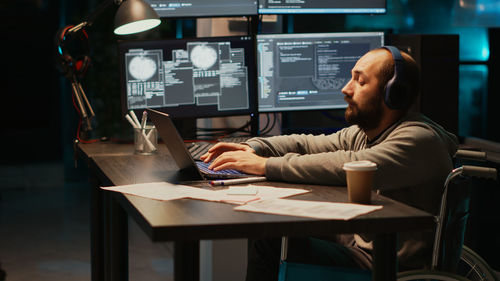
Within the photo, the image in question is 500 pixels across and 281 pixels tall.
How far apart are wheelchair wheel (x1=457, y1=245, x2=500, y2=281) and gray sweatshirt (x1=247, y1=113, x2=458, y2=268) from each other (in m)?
0.28

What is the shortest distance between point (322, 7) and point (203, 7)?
56 cm

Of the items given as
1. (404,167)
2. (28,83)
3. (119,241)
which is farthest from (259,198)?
(28,83)

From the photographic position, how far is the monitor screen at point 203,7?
9.65ft

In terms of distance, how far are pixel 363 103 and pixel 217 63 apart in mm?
1104

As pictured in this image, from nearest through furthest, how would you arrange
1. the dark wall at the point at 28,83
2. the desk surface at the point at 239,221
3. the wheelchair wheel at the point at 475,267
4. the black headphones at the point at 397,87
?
the desk surface at the point at 239,221
the black headphones at the point at 397,87
the wheelchair wheel at the point at 475,267
the dark wall at the point at 28,83

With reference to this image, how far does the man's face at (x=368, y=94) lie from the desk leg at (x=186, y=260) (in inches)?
29.9

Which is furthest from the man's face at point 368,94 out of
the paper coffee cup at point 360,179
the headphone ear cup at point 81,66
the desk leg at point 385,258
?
the headphone ear cup at point 81,66

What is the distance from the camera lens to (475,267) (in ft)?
6.65

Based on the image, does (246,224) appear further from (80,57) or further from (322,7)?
(322,7)

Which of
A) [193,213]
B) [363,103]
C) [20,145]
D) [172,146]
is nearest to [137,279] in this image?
[172,146]

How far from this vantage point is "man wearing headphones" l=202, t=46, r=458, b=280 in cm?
174

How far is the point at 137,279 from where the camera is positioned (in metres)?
3.70

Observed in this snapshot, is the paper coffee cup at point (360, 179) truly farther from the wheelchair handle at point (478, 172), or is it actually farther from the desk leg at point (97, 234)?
the desk leg at point (97, 234)

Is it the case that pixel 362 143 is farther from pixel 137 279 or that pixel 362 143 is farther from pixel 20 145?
pixel 20 145
